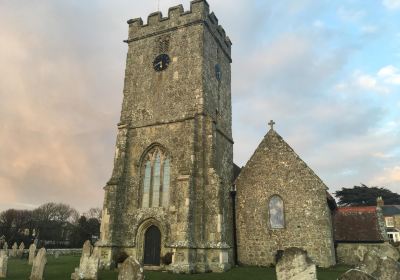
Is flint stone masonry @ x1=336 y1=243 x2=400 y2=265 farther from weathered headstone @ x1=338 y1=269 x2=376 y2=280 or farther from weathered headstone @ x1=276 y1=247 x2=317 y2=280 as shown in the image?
weathered headstone @ x1=338 y1=269 x2=376 y2=280

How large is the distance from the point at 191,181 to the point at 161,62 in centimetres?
953

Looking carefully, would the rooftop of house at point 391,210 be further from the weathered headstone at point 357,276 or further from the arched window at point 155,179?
the weathered headstone at point 357,276

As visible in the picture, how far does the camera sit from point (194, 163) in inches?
740

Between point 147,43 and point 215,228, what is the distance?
14432mm

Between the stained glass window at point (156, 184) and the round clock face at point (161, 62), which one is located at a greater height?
the round clock face at point (161, 62)

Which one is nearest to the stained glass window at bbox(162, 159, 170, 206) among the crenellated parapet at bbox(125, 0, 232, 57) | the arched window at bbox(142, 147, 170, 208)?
the arched window at bbox(142, 147, 170, 208)

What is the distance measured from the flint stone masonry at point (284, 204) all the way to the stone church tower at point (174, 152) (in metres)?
1.18

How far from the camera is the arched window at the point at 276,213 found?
19.7 metres

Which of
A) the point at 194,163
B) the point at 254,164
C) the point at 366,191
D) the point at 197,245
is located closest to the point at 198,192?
the point at 194,163

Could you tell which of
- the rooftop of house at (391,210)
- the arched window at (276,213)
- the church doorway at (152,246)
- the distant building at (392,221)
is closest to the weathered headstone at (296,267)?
the arched window at (276,213)

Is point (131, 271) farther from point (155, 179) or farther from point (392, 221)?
point (392, 221)

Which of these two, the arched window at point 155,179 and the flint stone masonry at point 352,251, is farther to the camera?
the arched window at point 155,179

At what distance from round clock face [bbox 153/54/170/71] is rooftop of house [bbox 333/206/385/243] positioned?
15728 millimetres

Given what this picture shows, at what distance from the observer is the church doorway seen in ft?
61.7
